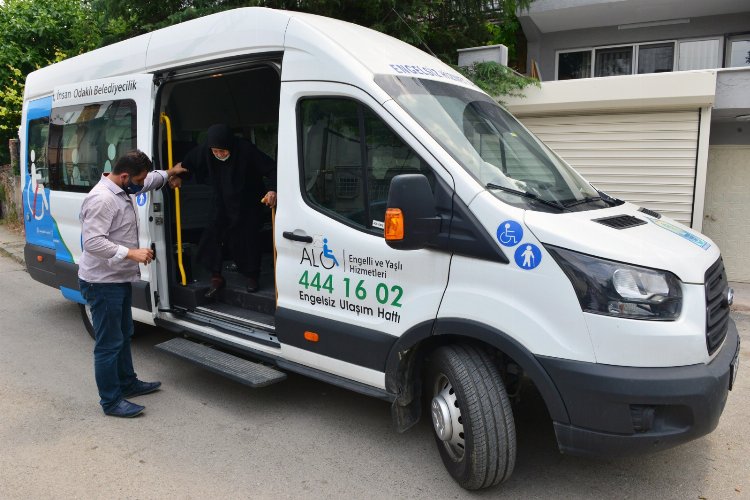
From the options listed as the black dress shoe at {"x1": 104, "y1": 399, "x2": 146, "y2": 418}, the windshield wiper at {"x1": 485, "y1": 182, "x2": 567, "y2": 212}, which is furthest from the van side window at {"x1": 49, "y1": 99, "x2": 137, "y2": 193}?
the windshield wiper at {"x1": 485, "y1": 182, "x2": 567, "y2": 212}

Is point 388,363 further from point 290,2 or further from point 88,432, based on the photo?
point 290,2

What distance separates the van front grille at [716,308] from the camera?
292 centimetres

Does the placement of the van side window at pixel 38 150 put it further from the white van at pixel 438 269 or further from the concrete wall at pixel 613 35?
the concrete wall at pixel 613 35

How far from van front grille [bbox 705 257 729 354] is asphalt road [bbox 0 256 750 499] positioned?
0.93m

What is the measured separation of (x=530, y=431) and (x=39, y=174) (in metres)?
5.57

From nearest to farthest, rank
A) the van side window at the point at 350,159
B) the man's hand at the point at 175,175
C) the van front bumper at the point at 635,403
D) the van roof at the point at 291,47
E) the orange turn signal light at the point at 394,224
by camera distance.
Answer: the van front bumper at the point at 635,403, the orange turn signal light at the point at 394,224, the van side window at the point at 350,159, the van roof at the point at 291,47, the man's hand at the point at 175,175

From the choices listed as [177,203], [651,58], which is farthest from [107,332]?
[651,58]

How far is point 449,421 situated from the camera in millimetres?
3295

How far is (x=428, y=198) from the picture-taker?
3.02 m

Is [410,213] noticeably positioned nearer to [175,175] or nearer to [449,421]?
[449,421]

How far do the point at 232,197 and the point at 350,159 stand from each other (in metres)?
2.03

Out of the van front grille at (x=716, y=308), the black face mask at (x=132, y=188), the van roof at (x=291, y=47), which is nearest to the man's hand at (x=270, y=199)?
the van roof at (x=291, y=47)

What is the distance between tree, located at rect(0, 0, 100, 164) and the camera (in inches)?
546

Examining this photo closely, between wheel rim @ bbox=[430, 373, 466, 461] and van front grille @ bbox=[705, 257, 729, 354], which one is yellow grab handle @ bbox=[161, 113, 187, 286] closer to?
wheel rim @ bbox=[430, 373, 466, 461]
